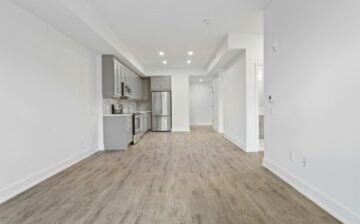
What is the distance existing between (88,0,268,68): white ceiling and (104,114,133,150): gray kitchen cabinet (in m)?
1.99

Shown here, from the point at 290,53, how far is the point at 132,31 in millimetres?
3283

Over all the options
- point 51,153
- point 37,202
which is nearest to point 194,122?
point 51,153

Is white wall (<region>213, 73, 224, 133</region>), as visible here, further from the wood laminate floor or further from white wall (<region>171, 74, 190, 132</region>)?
the wood laminate floor

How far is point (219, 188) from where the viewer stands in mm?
2848

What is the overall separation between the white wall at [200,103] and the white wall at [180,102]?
117 inches

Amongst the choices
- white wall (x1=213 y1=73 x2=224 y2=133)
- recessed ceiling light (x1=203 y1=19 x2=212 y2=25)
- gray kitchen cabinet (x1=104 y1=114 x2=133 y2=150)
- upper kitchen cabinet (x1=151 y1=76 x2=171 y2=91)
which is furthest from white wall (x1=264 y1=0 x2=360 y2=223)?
upper kitchen cabinet (x1=151 y1=76 x2=171 y2=91)

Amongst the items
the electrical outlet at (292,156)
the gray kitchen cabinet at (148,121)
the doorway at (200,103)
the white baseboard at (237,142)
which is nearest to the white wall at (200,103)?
the doorway at (200,103)

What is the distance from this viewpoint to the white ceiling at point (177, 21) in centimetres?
353

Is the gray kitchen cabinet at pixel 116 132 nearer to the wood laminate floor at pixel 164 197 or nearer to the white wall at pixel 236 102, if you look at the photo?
the wood laminate floor at pixel 164 197

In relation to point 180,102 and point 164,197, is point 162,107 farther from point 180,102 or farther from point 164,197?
point 164,197

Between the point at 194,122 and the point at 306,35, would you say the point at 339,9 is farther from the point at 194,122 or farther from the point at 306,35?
the point at 194,122

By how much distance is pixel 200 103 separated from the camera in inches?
481

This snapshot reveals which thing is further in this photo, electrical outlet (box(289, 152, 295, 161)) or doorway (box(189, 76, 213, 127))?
doorway (box(189, 76, 213, 127))

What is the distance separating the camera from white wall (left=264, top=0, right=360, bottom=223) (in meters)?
1.88
